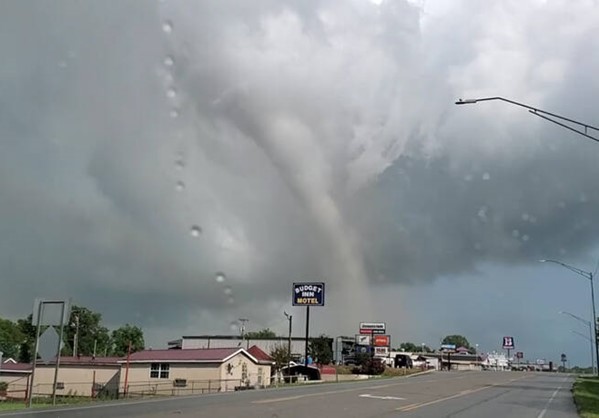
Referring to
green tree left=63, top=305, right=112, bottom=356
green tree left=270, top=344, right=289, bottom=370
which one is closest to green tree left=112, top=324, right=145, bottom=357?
green tree left=63, top=305, right=112, bottom=356

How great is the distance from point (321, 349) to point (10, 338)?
68.0 metres

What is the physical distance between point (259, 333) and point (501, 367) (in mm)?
62538

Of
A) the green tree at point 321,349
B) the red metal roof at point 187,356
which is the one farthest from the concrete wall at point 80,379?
the green tree at point 321,349

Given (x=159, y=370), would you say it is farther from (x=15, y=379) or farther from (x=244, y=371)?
(x=15, y=379)

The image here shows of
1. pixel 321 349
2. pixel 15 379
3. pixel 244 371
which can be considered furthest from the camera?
pixel 321 349

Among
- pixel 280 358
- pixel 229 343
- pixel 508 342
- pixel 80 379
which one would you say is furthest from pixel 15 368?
pixel 508 342

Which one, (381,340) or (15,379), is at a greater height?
(381,340)

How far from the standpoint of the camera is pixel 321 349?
387 ft

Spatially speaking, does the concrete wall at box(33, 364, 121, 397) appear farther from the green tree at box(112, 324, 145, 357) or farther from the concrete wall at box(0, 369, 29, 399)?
the green tree at box(112, 324, 145, 357)

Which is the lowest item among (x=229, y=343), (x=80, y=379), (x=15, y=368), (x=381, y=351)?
(x=80, y=379)

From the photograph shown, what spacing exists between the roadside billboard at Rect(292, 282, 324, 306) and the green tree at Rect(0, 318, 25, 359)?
291 feet

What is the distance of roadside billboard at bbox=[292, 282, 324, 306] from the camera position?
7247 cm

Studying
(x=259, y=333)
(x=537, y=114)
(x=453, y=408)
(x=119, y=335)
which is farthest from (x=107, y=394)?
(x=259, y=333)

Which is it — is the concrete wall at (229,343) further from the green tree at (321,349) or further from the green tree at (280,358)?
the green tree at (280,358)
